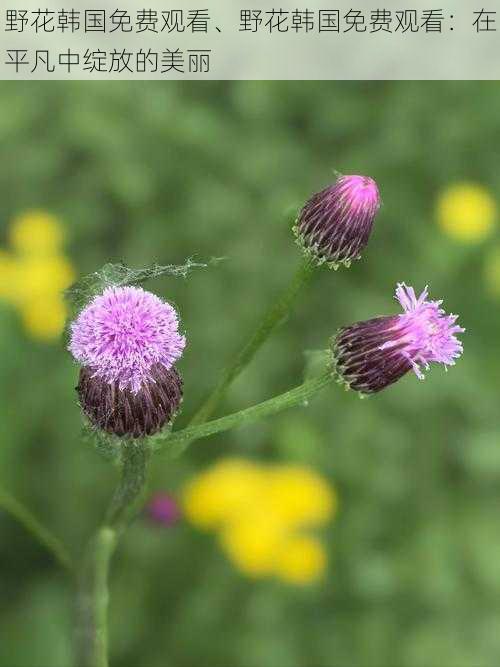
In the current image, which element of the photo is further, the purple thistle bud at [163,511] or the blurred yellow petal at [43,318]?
the blurred yellow petal at [43,318]

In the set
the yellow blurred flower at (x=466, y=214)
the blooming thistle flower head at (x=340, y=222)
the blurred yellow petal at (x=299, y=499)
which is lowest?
the blurred yellow petal at (x=299, y=499)

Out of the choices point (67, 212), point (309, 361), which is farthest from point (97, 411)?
point (67, 212)

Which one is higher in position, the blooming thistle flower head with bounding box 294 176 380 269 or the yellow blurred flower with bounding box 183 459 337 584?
the blooming thistle flower head with bounding box 294 176 380 269

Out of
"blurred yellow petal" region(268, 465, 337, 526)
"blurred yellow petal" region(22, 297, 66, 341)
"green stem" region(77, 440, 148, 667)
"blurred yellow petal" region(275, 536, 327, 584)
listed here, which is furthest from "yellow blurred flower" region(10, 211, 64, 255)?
"green stem" region(77, 440, 148, 667)

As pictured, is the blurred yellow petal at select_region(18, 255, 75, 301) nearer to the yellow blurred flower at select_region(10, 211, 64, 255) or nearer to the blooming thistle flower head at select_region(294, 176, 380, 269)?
the yellow blurred flower at select_region(10, 211, 64, 255)

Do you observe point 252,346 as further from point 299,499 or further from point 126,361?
point 299,499

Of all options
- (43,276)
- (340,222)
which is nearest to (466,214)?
(43,276)

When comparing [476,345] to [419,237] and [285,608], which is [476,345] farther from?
[285,608]

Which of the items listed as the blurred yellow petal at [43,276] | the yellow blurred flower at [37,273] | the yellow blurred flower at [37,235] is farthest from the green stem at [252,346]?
the yellow blurred flower at [37,235]

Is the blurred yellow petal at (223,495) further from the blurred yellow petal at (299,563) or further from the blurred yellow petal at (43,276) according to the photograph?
the blurred yellow petal at (43,276)

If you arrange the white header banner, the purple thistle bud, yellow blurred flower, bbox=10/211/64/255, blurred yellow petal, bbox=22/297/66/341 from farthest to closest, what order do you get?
the white header banner
yellow blurred flower, bbox=10/211/64/255
blurred yellow petal, bbox=22/297/66/341
the purple thistle bud
